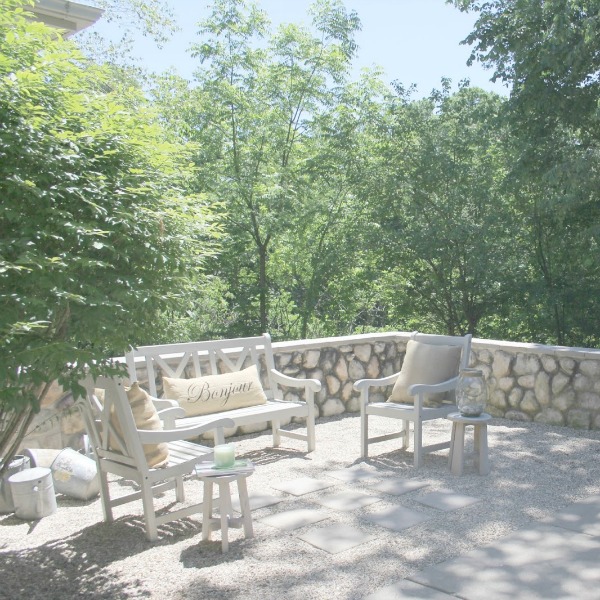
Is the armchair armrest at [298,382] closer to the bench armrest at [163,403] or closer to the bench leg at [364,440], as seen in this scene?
the bench leg at [364,440]

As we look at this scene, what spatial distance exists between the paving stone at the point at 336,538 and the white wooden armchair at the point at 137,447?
69 centimetres

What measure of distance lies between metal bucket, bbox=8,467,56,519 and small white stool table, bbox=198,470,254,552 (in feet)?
3.85

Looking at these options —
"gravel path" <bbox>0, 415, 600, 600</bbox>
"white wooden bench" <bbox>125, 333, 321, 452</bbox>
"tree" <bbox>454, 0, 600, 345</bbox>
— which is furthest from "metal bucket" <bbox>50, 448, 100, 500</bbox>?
"tree" <bbox>454, 0, 600, 345</bbox>

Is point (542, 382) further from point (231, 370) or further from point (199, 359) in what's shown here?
point (199, 359)

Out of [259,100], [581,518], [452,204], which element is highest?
[259,100]

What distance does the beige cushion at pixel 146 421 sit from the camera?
420 centimetres

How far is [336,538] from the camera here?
3.93 meters

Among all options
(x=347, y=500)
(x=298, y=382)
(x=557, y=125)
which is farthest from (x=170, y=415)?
(x=557, y=125)

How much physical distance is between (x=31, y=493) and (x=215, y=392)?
1621mm

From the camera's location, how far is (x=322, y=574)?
3.46 meters

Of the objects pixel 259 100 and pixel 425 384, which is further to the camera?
pixel 259 100

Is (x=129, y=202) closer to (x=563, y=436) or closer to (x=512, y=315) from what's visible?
(x=563, y=436)

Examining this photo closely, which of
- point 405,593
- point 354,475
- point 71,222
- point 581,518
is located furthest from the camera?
point 354,475

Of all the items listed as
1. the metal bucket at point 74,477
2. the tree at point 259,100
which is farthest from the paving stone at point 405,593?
the tree at point 259,100
